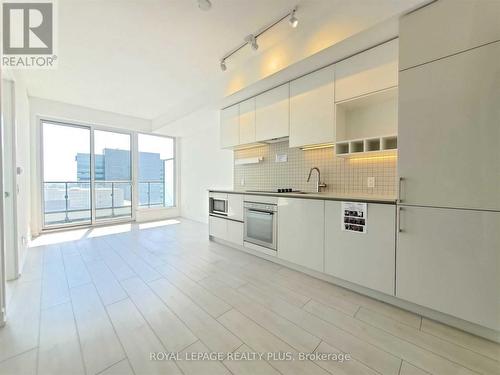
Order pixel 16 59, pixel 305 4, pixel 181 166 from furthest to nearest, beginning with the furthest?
pixel 181 166
pixel 16 59
pixel 305 4

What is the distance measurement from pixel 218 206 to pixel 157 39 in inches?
100.0

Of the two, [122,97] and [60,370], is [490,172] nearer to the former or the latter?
[60,370]

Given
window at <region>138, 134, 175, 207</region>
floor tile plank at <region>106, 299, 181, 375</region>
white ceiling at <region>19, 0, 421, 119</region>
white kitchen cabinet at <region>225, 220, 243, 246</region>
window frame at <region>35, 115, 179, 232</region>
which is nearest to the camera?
floor tile plank at <region>106, 299, 181, 375</region>

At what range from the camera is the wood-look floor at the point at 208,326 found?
126cm

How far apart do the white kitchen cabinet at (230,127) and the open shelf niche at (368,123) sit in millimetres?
1740

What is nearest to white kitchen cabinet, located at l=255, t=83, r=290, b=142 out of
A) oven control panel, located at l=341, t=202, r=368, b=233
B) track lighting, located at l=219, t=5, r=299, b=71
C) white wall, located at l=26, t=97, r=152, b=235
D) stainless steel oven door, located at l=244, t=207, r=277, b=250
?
track lighting, located at l=219, t=5, r=299, b=71

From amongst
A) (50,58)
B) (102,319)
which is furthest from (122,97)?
(102,319)

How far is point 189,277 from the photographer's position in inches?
94.2

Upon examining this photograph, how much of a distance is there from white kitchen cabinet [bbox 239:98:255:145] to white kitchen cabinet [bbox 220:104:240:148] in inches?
4.2

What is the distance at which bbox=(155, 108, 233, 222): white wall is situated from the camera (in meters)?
4.79

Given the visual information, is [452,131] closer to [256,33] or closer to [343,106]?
[343,106]

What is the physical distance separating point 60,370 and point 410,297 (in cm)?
249

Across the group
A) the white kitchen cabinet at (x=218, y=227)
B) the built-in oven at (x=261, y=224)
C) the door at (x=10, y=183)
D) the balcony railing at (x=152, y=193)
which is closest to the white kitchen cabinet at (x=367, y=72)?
the built-in oven at (x=261, y=224)

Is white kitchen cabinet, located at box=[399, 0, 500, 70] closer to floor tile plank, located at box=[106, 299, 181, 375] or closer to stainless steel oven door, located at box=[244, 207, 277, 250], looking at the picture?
stainless steel oven door, located at box=[244, 207, 277, 250]
